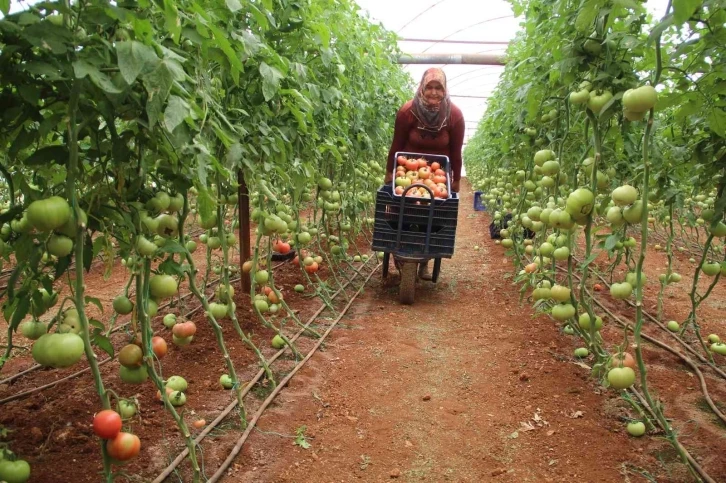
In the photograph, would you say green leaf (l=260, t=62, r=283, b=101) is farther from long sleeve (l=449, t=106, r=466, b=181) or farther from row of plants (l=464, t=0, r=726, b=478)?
long sleeve (l=449, t=106, r=466, b=181)

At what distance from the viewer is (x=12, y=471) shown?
1.55 meters

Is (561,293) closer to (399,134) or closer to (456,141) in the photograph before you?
(456,141)

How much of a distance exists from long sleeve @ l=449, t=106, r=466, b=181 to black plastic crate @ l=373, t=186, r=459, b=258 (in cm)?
66

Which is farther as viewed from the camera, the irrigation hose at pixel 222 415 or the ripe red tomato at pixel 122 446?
the irrigation hose at pixel 222 415

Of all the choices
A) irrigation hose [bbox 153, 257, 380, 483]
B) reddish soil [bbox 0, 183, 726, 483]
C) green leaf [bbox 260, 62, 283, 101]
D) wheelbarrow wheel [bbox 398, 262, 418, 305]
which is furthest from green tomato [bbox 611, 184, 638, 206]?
wheelbarrow wheel [bbox 398, 262, 418, 305]

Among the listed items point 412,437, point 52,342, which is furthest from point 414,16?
point 52,342

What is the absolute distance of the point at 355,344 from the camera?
13.1 feet

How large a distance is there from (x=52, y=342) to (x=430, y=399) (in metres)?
2.28

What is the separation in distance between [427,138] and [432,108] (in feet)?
1.15

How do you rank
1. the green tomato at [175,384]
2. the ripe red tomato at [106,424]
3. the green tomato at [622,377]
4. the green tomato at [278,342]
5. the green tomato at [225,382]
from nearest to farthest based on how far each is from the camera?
the ripe red tomato at [106,424]
the green tomato at [622,377]
the green tomato at [175,384]
the green tomato at [225,382]
the green tomato at [278,342]

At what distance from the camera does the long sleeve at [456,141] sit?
17.1 ft

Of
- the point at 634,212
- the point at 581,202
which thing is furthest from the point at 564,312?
the point at 634,212

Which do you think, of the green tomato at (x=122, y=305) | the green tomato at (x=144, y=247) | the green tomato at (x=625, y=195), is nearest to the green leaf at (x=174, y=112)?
the green tomato at (x=144, y=247)

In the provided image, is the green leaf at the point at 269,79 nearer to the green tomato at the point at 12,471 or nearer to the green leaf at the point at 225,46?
the green leaf at the point at 225,46
